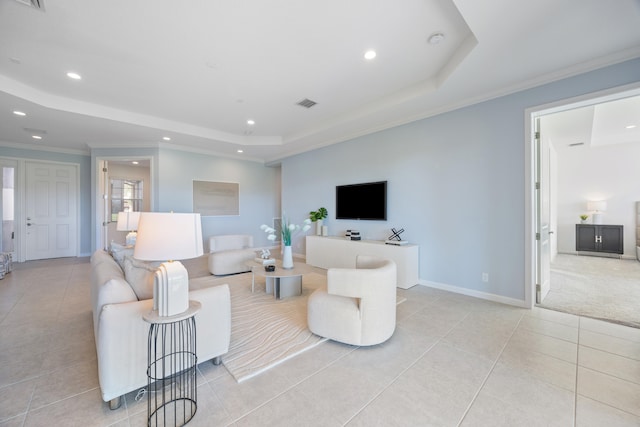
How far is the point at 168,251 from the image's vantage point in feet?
5.34

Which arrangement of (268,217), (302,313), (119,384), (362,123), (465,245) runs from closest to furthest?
(119,384), (302,313), (465,245), (362,123), (268,217)

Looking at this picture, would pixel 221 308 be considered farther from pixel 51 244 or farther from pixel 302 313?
pixel 51 244

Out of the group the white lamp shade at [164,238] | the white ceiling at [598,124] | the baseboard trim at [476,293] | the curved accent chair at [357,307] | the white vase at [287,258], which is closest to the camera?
the white lamp shade at [164,238]

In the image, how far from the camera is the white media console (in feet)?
12.9

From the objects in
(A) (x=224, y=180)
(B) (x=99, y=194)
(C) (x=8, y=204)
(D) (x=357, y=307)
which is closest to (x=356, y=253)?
(D) (x=357, y=307)

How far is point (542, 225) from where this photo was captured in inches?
131

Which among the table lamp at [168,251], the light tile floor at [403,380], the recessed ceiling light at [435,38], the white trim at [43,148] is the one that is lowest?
the light tile floor at [403,380]

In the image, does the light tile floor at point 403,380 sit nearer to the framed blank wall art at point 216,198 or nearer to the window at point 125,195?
the framed blank wall art at point 216,198

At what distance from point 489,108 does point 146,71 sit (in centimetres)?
434

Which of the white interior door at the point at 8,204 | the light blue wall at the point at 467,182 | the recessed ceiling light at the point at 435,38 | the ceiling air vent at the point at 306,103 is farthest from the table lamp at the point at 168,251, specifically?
the white interior door at the point at 8,204

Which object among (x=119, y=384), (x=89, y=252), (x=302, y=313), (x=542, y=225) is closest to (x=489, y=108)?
(x=542, y=225)

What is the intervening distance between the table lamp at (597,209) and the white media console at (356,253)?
5.88 m

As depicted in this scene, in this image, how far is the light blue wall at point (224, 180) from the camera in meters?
5.89

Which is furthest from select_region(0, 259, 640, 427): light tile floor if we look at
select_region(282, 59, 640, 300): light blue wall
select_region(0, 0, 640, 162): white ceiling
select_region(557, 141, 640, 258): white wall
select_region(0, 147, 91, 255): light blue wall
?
select_region(557, 141, 640, 258): white wall
